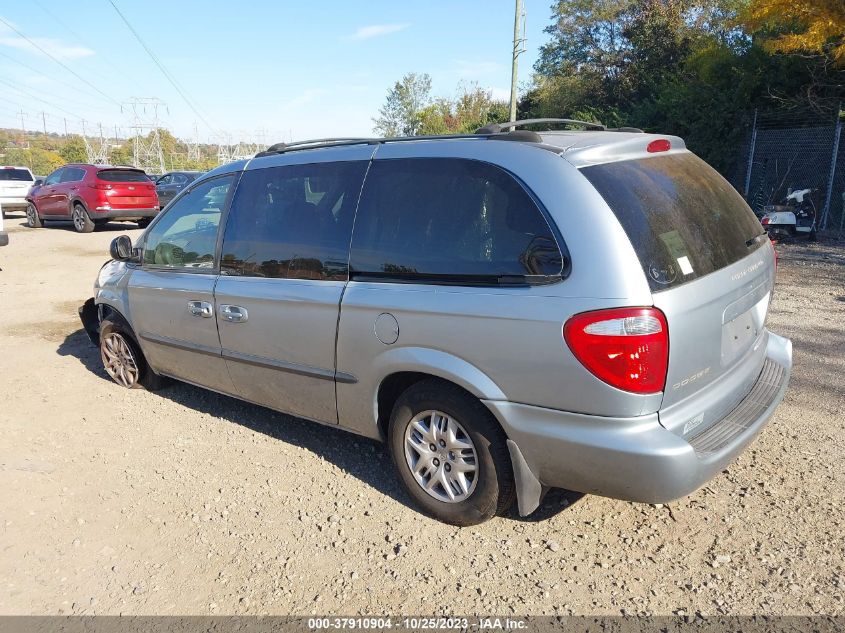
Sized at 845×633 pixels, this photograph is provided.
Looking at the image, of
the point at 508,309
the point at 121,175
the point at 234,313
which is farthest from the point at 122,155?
the point at 508,309

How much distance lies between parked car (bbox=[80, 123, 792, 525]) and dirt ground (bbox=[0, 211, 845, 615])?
35 centimetres

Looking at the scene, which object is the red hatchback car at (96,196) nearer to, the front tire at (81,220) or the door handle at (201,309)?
the front tire at (81,220)

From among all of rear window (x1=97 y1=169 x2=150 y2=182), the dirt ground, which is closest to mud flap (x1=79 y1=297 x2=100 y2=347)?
the dirt ground

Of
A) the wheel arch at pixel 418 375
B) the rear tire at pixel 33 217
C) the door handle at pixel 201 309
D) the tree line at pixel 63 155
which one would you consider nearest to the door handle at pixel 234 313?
the door handle at pixel 201 309

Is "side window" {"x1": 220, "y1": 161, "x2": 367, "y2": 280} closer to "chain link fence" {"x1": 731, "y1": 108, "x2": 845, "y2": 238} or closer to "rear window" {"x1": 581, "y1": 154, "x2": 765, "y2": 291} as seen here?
"rear window" {"x1": 581, "y1": 154, "x2": 765, "y2": 291}

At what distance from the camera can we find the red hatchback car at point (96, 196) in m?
16.0

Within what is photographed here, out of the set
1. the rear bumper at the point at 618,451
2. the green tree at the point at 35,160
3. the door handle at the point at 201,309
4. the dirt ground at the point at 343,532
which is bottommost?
the dirt ground at the point at 343,532

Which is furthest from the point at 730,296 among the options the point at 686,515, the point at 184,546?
the point at 184,546

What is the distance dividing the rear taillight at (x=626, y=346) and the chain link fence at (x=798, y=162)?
41.7 feet

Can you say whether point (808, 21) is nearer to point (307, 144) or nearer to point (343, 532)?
point (307, 144)

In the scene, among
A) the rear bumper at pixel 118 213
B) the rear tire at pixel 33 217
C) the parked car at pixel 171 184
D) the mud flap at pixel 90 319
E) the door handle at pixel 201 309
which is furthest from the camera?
the parked car at pixel 171 184

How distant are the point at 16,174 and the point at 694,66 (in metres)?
22.6

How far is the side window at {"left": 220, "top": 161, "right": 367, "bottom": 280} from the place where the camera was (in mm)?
3416

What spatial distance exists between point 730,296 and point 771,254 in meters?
0.95
